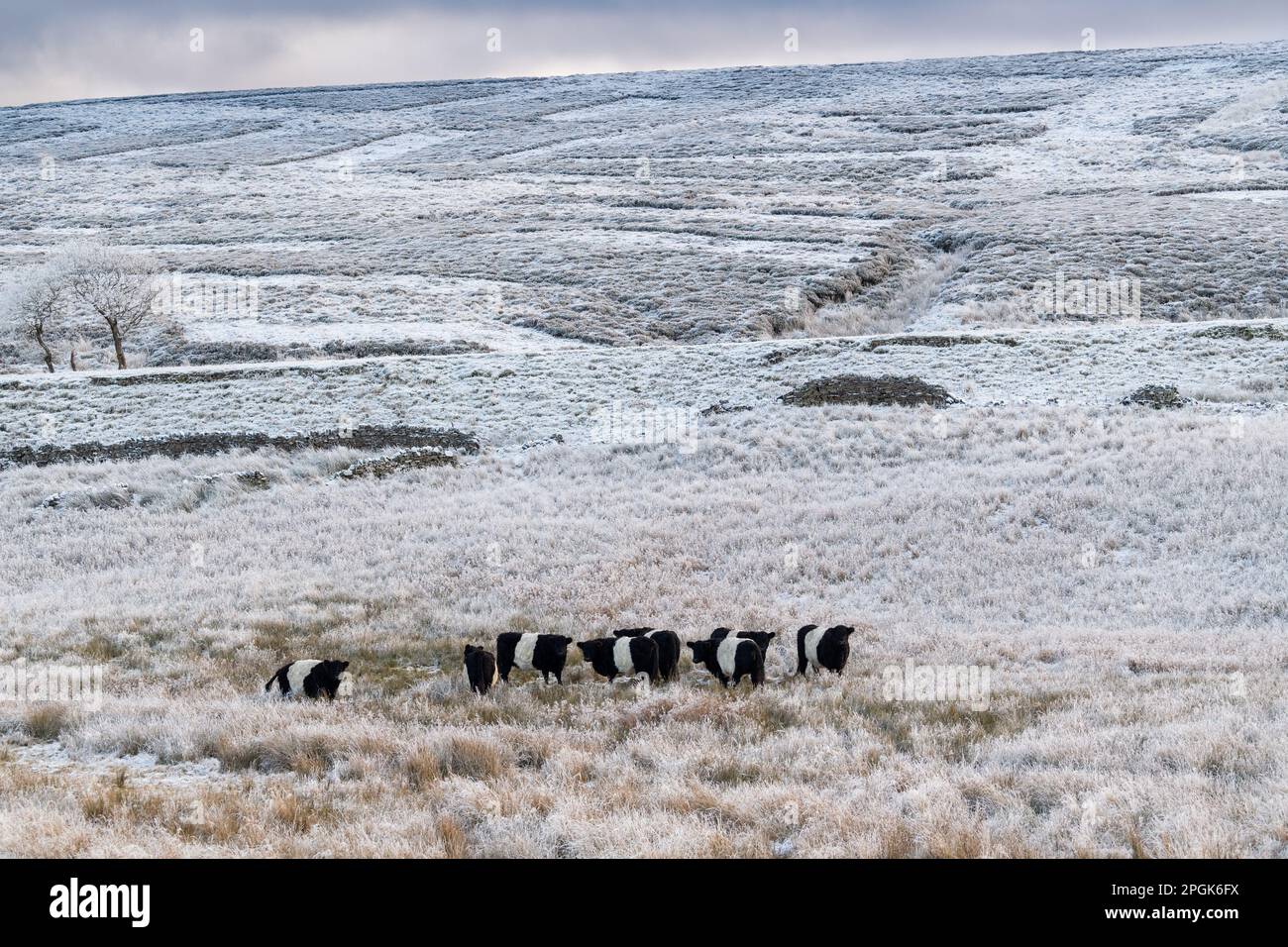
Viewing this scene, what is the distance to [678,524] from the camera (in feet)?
67.8

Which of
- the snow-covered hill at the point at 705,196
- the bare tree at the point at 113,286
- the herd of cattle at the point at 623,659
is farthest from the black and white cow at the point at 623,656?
the bare tree at the point at 113,286

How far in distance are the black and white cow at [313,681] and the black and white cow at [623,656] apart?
2.75m

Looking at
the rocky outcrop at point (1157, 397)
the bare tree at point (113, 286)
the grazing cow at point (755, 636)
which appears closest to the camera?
the grazing cow at point (755, 636)

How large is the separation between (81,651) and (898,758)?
10843 mm

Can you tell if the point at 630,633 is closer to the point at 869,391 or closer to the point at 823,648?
the point at 823,648

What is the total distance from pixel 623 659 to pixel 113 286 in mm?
40234

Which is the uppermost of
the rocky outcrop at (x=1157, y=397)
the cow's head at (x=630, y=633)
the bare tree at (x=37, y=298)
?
the bare tree at (x=37, y=298)

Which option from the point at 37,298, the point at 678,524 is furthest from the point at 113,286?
the point at 678,524

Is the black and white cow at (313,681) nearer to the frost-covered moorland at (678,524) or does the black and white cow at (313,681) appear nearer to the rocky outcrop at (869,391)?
the frost-covered moorland at (678,524)

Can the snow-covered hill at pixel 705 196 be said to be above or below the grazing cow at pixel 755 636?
above

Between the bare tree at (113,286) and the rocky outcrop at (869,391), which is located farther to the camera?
the bare tree at (113,286)

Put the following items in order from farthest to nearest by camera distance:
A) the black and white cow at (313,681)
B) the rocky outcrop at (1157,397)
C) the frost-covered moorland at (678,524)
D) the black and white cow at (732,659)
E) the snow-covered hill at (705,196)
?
the snow-covered hill at (705,196), the rocky outcrop at (1157,397), the black and white cow at (732,659), the black and white cow at (313,681), the frost-covered moorland at (678,524)

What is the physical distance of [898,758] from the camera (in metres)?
7.89

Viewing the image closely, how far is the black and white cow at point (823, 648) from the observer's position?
11.4 m
